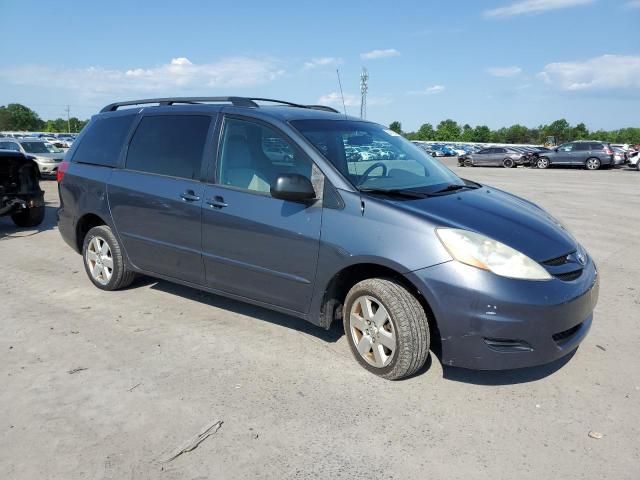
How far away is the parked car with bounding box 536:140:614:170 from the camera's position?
97.3ft

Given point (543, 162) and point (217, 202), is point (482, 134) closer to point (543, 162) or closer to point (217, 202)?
point (543, 162)

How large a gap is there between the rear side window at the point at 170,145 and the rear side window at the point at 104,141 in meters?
0.23

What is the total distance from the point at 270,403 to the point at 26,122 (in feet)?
522

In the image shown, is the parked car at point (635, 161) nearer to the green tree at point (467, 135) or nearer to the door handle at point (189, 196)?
the door handle at point (189, 196)

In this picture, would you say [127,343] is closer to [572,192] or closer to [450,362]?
[450,362]

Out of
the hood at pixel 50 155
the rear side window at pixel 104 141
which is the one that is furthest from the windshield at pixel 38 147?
the rear side window at pixel 104 141

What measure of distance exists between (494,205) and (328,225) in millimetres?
1254

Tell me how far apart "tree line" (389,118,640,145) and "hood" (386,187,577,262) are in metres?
112

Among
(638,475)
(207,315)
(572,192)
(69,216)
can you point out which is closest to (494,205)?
(638,475)

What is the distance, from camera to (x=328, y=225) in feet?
11.8

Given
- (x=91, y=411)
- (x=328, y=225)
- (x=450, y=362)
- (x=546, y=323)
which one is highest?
(x=328, y=225)

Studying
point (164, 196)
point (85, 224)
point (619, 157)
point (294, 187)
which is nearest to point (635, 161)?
point (619, 157)

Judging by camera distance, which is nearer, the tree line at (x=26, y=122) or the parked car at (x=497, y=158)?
the parked car at (x=497, y=158)

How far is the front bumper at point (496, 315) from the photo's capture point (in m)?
3.08
